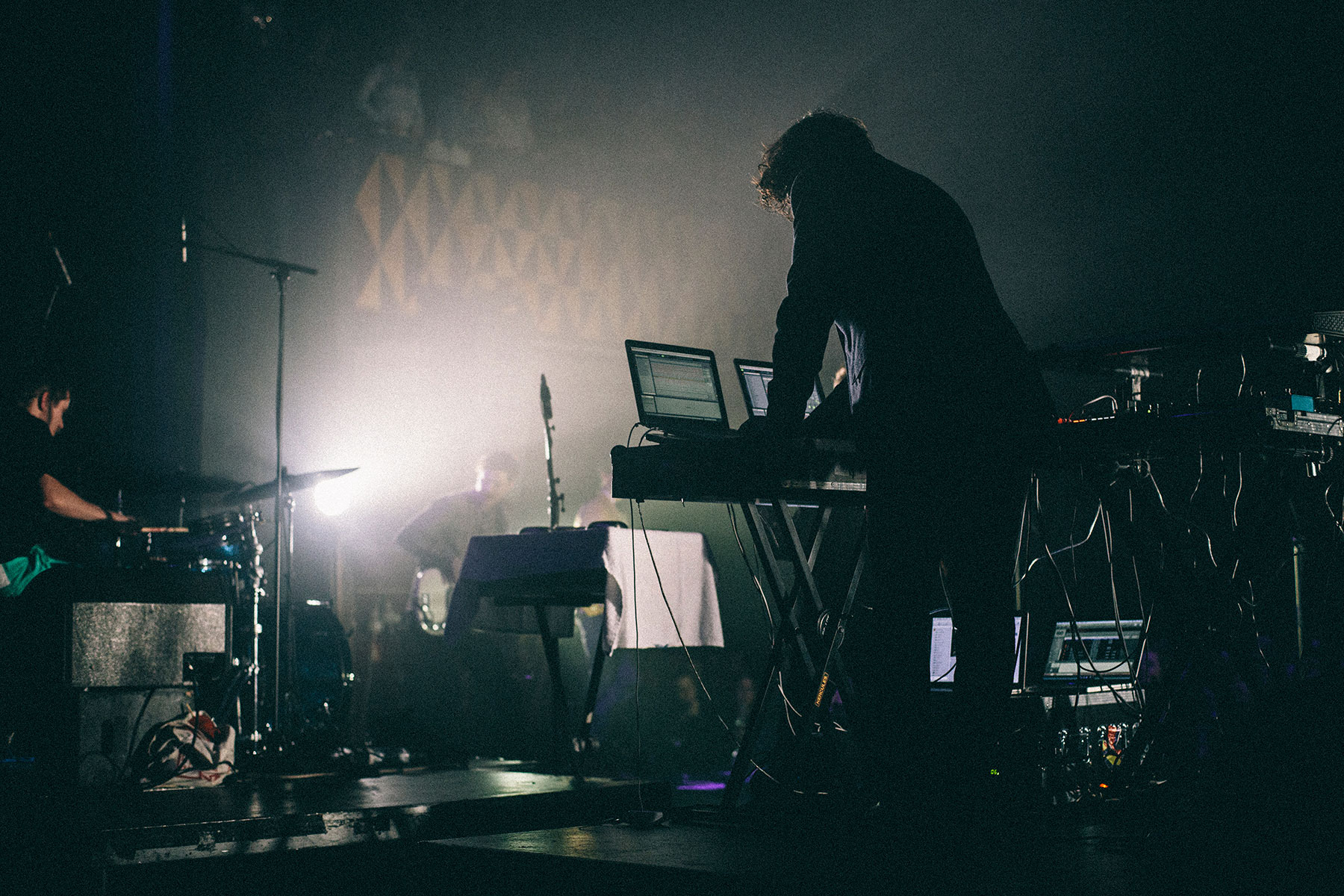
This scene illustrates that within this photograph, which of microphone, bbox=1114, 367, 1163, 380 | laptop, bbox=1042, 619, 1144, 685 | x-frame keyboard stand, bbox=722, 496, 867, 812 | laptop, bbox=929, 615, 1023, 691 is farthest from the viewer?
laptop, bbox=1042, 619, 1144, 685

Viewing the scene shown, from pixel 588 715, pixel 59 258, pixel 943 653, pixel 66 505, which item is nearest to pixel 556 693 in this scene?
pixel 588 715

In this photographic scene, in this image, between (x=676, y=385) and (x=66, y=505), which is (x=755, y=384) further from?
(x=66, y=505)

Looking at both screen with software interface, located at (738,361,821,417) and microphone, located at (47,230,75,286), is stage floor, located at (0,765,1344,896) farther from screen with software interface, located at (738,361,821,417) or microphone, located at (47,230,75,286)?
microphone, located at (47,230,75,286)

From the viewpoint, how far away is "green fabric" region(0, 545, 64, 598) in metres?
3.56

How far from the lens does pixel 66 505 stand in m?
3.94

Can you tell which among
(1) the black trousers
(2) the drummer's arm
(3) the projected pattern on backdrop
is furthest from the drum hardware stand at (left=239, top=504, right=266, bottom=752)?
(3) the projected pattern on backdrop

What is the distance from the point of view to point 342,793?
303 centimetres

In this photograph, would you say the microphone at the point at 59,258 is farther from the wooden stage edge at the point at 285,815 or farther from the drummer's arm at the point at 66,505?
the wooden stage edge at the point at 285,815

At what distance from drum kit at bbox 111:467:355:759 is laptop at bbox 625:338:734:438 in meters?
1.62

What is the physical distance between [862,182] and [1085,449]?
768 mm

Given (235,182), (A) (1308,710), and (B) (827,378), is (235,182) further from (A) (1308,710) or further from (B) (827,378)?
(A) (1308,710)

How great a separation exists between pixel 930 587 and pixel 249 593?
3086mm

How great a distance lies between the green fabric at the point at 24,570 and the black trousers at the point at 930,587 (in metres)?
3.02

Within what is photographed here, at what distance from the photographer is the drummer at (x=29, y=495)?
12.3ft
